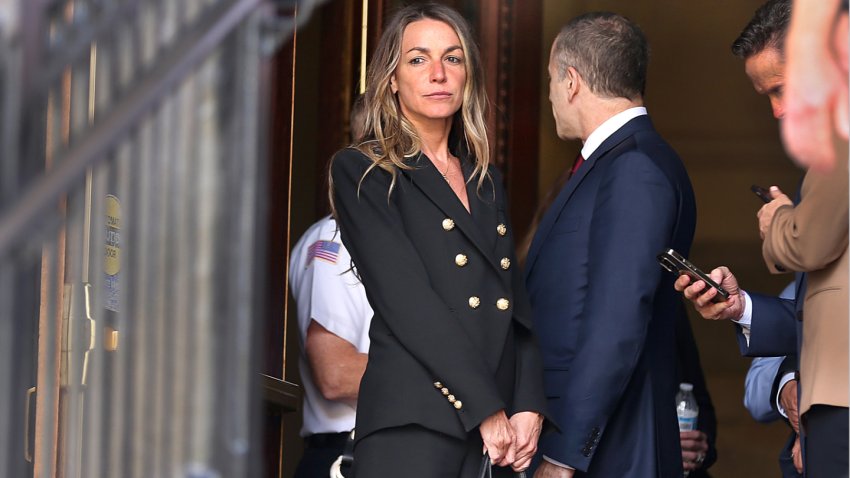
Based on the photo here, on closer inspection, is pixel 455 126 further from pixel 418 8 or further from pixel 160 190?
pixel 160 190

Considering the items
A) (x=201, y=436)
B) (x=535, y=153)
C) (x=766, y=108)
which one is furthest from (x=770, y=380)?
(x=766, y=108)

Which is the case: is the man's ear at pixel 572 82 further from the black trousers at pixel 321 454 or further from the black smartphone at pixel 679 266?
the black trousers at pixel 321 454

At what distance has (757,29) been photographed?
11.6 ft

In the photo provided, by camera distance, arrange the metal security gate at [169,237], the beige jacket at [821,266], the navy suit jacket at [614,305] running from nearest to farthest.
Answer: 1. the metal security gate at [169,237]
2. the beige jacket at [821,266]
3. the navy suit jacket at [614,305]

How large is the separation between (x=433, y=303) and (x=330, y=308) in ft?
3.88

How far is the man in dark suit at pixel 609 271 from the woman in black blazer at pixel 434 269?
25 cm

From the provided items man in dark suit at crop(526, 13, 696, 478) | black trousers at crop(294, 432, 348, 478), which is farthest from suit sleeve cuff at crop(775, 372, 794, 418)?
black trousers at crop(294, 432, 348, 478)

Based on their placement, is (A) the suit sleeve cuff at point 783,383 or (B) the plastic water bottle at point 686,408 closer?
(A) the suit sleeve cuff at point 783,383

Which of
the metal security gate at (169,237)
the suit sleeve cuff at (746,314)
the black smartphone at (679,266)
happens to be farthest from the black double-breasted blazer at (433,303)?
the metal security gate at (169,237)

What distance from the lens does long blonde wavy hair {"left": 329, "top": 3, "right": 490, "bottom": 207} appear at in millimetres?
3090

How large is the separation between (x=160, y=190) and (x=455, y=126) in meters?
1.49

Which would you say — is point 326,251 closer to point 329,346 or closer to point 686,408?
point 329,346

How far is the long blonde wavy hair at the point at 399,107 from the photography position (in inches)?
122

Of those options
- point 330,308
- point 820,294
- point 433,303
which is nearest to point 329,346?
point 330,308
